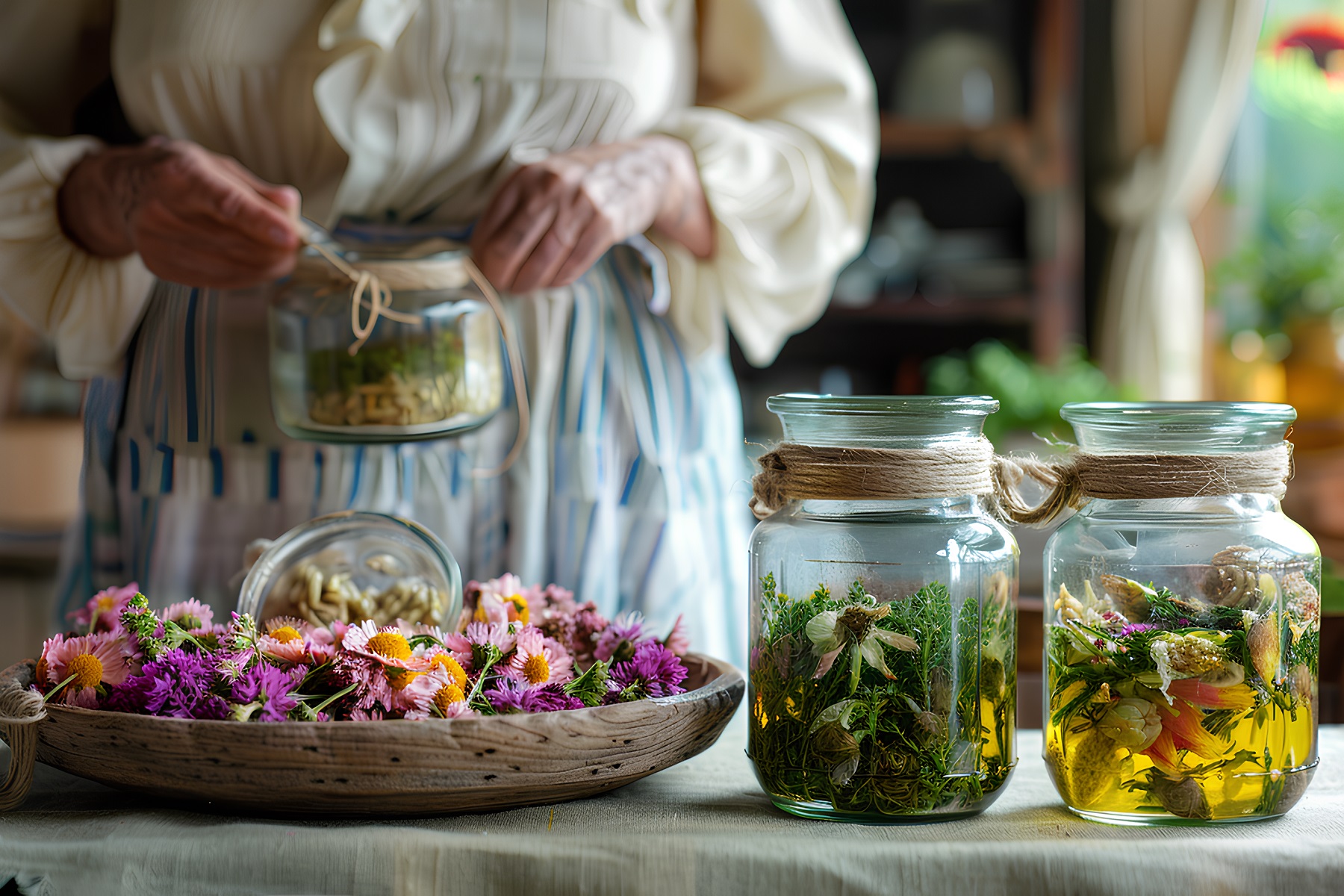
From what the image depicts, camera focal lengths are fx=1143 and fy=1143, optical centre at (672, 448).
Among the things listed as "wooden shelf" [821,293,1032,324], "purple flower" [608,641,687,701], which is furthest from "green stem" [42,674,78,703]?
"wooden shelf" [821,293,1032,324]

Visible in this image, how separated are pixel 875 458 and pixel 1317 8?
3191mm

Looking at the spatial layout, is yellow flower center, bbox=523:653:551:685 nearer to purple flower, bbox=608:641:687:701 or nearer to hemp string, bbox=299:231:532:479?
purple flower, bbox=608:641:687:701

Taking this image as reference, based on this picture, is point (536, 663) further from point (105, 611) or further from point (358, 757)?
point (105, 611)

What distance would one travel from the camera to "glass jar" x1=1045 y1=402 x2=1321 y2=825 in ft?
1.48

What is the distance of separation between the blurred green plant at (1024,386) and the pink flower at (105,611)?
1706 millimetres

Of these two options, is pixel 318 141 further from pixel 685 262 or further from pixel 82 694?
pixel 82 694

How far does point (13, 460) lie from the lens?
2186 mm

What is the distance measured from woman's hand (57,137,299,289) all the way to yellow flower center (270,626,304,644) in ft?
0.91

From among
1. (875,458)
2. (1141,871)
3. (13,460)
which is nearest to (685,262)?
(875,458)

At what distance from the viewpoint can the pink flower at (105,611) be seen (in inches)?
22.6

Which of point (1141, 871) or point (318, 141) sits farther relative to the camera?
point (318, 141)

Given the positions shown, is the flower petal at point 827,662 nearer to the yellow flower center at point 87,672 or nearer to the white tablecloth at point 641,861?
the white tablecloth at point 641,861

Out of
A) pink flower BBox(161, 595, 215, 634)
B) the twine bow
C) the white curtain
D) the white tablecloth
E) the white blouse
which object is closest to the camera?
the white tablecloth

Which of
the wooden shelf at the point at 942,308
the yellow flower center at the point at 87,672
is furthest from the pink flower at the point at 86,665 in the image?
the wooden shelf at the point at 942,308
